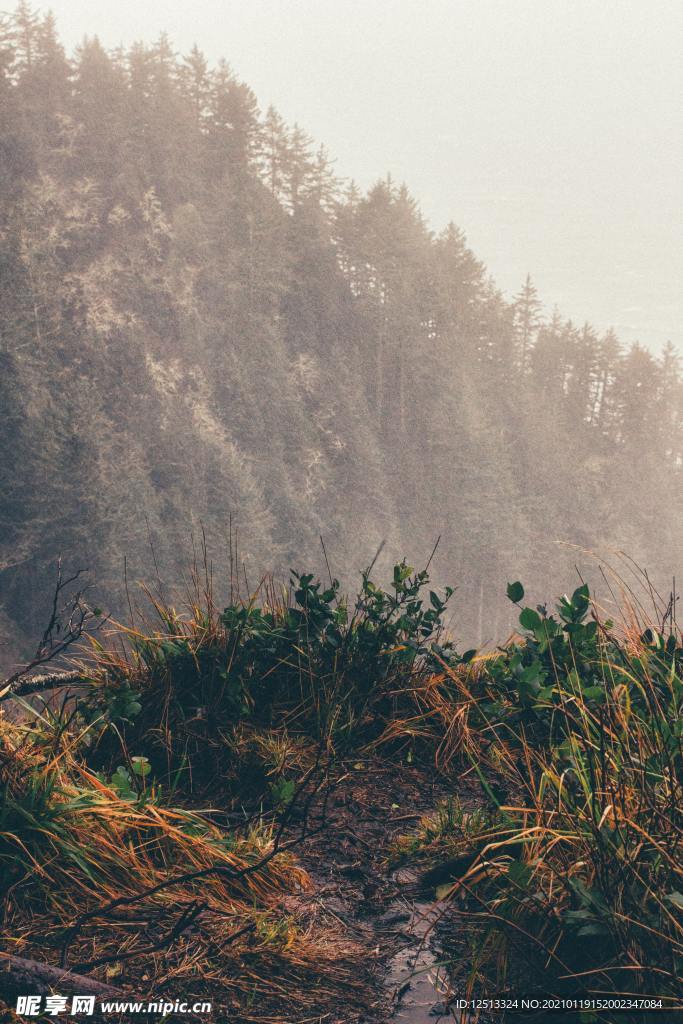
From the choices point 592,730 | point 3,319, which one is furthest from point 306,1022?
point 3,319

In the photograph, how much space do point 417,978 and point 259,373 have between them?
152 ft

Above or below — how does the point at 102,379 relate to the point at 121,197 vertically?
below

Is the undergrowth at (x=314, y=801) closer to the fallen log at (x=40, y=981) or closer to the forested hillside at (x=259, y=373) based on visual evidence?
the fallen log at (x=40, y=981)

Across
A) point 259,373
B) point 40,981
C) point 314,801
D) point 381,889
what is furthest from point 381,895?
point 259,373

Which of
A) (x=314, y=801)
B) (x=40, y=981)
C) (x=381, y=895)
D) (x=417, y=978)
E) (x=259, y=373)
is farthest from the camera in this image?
(x=259, y=373)

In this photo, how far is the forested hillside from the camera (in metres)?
34.6

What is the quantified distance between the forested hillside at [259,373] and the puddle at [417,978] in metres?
29.8

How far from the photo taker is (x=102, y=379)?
39125mm

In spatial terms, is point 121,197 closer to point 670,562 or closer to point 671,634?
point 670,562

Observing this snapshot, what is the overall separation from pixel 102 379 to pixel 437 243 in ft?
84.6

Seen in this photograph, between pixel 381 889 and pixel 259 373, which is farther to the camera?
pixel 259 373

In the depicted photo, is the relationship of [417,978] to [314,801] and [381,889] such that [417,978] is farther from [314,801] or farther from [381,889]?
[314,801]

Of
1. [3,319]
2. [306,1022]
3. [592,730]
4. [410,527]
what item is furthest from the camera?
[410,527]

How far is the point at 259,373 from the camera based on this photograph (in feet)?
153
